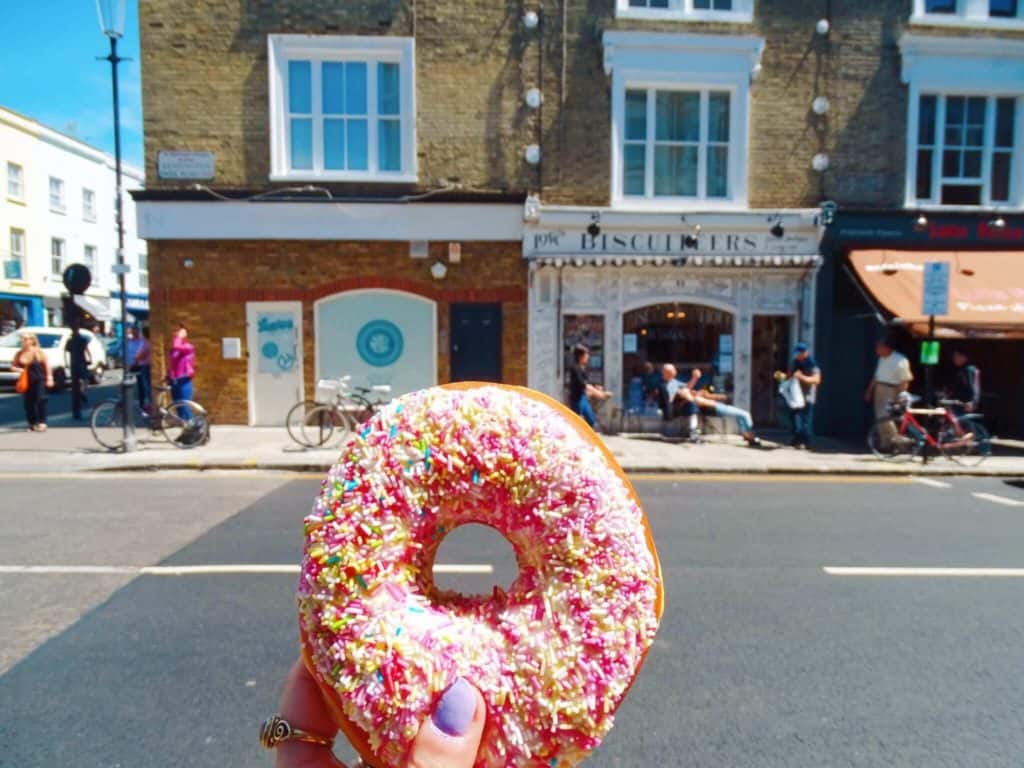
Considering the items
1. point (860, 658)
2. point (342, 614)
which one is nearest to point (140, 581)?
point (342, 614)

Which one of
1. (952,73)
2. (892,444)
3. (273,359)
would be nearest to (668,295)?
(892,444)

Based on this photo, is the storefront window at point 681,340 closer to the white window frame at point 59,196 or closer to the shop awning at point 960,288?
the shop awning at point 960,288

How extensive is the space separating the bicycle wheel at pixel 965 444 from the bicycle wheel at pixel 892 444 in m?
0.39

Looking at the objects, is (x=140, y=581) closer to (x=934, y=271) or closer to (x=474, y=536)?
(x=474, y=536)

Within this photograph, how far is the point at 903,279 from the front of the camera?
1180 centimetres

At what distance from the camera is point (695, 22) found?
12.2 metres

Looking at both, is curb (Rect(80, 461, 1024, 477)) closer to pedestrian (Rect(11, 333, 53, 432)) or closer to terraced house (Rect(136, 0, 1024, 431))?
terraced house (Rect(136, 0, 1024, 431))

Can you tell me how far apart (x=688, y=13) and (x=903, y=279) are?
5.92 metres

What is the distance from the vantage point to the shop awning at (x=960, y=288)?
11.0m

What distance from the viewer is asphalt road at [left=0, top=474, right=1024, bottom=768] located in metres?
3.01

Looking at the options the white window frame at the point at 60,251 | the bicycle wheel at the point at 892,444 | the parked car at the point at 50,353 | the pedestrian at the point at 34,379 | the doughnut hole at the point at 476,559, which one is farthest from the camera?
the white window frame at the point at 60,251

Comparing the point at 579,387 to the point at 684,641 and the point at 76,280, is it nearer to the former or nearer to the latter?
the point at 684,641

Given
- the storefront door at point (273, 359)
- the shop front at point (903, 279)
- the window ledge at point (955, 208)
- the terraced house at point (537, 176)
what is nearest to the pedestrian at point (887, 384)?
the shop front at point (903, 279)

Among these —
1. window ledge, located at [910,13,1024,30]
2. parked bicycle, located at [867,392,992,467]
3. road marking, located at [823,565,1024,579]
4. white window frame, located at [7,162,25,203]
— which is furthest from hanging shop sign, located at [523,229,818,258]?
white window frame, located at [7,162,25,203]
